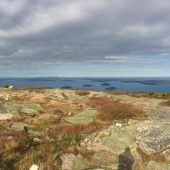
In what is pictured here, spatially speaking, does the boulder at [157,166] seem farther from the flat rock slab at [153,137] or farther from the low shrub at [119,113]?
the low shrub at [119,113]

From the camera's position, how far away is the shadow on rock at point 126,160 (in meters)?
13.7

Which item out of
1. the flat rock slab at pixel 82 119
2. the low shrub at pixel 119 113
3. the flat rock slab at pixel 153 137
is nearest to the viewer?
the flat rock slab at pixel 153 137

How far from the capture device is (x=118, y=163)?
46.1 ft

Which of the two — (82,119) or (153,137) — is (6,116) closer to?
(82,119)

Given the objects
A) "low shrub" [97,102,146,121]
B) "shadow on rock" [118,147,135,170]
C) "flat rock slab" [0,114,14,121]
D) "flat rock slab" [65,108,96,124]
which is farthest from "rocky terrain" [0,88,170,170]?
"low shrub" [97,102,146,121]

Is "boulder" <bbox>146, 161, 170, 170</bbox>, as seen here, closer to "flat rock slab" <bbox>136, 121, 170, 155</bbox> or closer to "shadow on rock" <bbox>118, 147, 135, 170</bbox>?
"shadow on rock" <bbox>118, 147, 135, 170</bbox>

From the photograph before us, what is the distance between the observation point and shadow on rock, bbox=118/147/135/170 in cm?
1370

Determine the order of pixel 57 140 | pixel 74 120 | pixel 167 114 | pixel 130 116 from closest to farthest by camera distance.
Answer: pixel 57 140
pixel 74 120
pixel 130 116
pixel 167 114

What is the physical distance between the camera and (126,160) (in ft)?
48.0

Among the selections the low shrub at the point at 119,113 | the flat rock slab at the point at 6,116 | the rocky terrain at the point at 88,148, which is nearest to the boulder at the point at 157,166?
the rocky terrain at the point at 88,148

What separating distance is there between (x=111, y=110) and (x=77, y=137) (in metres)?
12.2

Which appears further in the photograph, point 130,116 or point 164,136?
point 130,116

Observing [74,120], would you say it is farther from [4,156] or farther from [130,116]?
[4,156]

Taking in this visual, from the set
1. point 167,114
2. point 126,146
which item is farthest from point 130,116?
point 126,146
